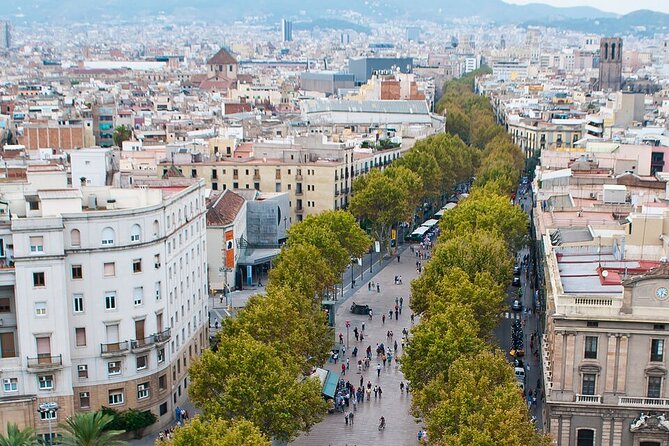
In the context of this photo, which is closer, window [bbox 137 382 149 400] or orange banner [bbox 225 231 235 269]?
window [bbox 137 382 149 400]

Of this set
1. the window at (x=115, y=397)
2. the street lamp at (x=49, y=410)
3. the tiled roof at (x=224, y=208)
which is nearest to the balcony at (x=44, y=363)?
the street lamp at (x=49, y=410)

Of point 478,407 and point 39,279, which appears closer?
point 478,407

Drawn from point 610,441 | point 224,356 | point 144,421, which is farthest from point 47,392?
point 610,441

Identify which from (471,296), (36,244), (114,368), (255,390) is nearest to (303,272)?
(471,296)

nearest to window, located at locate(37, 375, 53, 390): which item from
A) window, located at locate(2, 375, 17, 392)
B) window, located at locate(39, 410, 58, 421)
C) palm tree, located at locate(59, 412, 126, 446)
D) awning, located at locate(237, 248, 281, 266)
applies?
window, located at locate(2, 375, 17, 392)

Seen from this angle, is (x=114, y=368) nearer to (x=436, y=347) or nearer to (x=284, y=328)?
(x=284, y=328)

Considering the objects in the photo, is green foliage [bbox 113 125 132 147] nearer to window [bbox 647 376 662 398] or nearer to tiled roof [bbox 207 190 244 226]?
tiled roof [bbox 207 190 244 226]
